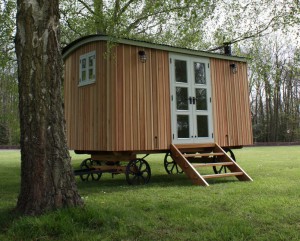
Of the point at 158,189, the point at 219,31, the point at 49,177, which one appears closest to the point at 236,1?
the point at 219,31

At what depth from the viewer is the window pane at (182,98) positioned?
889cm

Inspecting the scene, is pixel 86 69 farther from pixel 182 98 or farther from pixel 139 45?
pixel 182 98

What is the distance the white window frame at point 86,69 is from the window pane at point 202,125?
286 cm

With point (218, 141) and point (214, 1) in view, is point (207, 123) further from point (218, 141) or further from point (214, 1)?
point (214, 1)

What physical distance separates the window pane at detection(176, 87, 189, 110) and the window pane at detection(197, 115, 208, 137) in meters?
0.49

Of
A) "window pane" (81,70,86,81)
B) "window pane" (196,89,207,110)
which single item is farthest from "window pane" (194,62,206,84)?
"window pane" (81,70,86,81)

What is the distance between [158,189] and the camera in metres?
7.25

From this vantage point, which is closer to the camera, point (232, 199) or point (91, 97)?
point (232, 199)

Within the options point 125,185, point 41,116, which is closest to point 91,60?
point 125,185

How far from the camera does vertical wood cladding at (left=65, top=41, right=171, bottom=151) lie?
7957 mm

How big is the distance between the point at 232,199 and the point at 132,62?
398 cm

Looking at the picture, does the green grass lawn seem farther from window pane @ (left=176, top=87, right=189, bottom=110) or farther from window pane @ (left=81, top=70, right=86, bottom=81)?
window pane @ (left=81, top=70, right=86, bottom=81)

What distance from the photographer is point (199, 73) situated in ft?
30.7

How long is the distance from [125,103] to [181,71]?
1.90 meters
